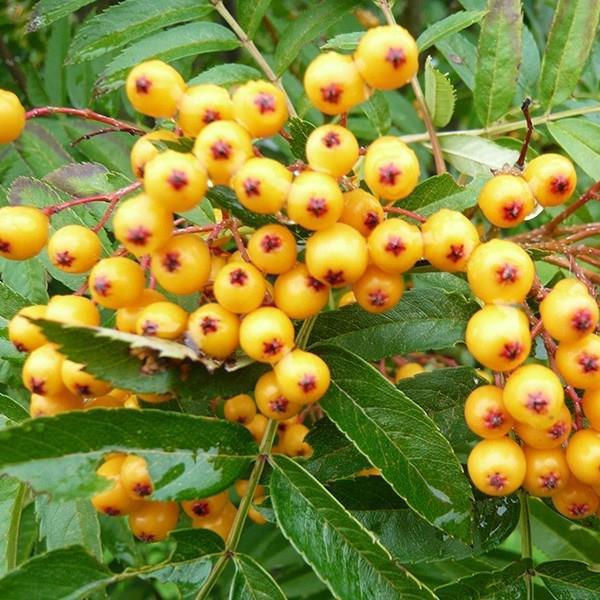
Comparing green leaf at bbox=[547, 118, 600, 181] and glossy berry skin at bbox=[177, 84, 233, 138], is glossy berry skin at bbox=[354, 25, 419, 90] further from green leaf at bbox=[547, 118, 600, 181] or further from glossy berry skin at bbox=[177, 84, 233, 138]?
green leaf at bbox=[547, 118, 600, 181]

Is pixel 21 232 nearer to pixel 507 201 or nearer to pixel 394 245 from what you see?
pixel 394 245

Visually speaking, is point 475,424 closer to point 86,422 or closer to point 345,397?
point 345,397

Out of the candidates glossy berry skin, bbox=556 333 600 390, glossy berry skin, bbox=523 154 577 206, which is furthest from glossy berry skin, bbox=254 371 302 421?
glossy berry skin, bbox=523 154 577 206

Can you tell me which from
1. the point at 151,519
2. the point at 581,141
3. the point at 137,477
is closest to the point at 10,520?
the point at 151,519

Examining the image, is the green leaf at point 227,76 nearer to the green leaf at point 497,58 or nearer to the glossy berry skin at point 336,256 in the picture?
the green leaf at point 497,58

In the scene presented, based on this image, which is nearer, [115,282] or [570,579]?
[115,282]

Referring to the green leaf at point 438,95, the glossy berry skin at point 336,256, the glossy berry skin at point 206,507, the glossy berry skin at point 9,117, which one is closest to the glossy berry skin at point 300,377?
the glossy berry skin at point 336,256

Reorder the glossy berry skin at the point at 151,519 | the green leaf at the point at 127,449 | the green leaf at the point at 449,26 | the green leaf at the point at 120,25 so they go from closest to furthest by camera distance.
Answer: the green leaf at the point at 127,449, the glossy berry skin at the point at 151,519, the green leaf at the point at 449,26, the green leaf at the point at 120,25
